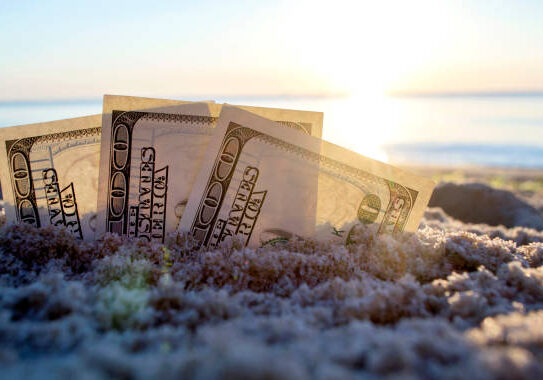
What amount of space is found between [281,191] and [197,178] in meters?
0.52

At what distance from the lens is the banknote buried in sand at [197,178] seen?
8.77 ft

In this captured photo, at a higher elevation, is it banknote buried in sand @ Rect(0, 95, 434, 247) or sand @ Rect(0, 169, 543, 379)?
banknote buried in sand @ Rect(0, 95, 434, 247)

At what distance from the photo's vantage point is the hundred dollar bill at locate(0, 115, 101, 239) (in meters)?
2.80

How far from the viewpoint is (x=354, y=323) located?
1294mm

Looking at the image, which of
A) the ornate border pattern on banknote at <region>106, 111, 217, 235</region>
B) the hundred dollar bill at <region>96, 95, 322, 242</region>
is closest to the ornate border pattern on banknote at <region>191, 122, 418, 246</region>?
the hundred dollar bill at <region>96, 95, 322, 242</region>

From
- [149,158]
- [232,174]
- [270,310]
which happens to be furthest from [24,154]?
[270,310]

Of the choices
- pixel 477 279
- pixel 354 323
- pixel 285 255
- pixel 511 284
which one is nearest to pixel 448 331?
pixel 354 323

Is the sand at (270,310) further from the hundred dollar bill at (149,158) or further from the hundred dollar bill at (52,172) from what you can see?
the hundred dollar bill at (52,172)

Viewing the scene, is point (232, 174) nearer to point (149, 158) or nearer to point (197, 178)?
point (197, 178)

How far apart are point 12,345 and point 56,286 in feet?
1.09

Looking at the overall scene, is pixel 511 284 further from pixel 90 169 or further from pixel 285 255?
pixel 90 169

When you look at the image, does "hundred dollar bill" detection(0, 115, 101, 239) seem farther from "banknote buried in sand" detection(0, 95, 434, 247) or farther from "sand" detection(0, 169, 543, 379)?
"sand" detection(0, 169, 543, 379)

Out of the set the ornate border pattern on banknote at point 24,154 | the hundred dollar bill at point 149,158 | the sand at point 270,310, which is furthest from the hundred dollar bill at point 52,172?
the sand at point 270,310

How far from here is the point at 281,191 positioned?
8.84 feet
